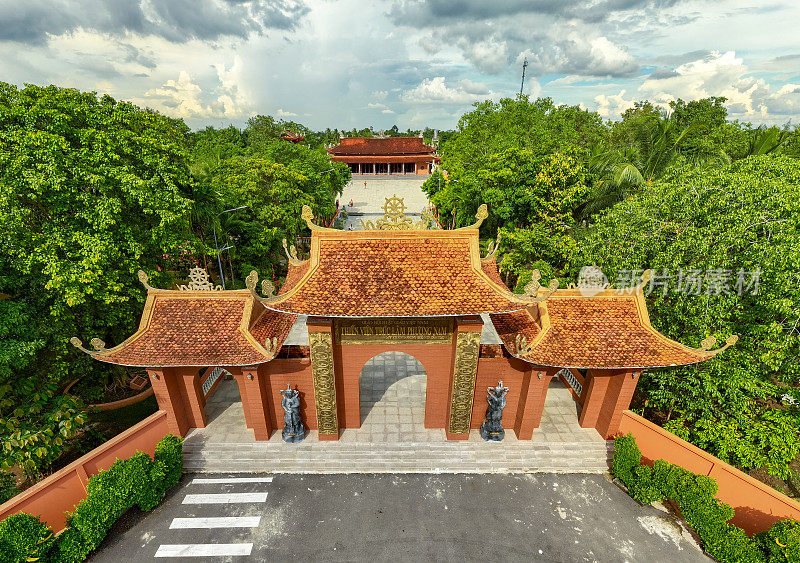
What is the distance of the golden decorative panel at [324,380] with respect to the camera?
37.0 feet

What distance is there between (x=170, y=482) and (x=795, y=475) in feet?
68.4

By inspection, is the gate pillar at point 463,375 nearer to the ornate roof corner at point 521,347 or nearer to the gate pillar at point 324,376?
the ornate roof corner at point 521,347

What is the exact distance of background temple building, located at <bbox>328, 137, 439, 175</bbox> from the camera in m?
71.6

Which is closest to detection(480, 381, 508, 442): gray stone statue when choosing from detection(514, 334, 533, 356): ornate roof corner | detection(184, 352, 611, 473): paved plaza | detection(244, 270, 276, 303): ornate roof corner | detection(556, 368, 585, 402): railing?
detection(184, 352, 611, 473): paved plaza

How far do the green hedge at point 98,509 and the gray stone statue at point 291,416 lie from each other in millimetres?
3401

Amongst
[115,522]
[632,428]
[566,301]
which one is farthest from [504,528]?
[115,522]

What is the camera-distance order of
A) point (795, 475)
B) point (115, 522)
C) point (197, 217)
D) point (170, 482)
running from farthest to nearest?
point (197, 217) → point (795, 475) → point (170, 482) → point (115, 522)

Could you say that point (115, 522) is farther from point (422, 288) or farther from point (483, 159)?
point (483, 159)

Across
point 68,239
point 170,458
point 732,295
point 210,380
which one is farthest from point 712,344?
point 68,239

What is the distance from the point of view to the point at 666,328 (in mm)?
12516

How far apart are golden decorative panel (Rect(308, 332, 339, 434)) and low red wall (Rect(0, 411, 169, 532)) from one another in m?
5.63

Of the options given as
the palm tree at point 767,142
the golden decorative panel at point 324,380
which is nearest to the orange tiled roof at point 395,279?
the golden decorative panel at point 324,380

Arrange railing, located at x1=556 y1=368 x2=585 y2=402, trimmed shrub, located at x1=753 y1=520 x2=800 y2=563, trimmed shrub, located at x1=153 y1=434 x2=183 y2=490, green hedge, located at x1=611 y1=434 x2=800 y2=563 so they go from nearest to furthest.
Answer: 1. trimmed shrub, located at x1=753 y1=520 x2=800 y2=563
2. green hedge, located at x1=611 y1=434 x2=800 y2=563
3. trimmed shrub, located at x1=153 y1=434 x2=183 y2=490
4. railing, located at x1=556 y1=368 x2=585 y2=402

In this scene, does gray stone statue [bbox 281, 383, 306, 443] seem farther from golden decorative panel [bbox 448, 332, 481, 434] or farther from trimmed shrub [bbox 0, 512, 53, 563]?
trimmed shrub [bbox 0, 512, 53, 563]
